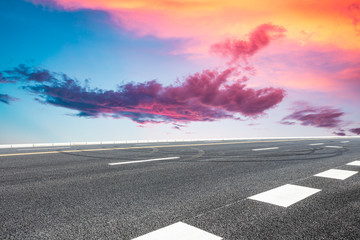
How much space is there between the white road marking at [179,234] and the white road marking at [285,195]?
1303 millimetres

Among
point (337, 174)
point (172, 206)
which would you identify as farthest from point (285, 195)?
point (337, 174)

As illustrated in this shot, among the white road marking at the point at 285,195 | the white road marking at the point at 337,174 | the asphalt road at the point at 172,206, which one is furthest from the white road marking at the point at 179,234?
the white road marking at the point at 337,174

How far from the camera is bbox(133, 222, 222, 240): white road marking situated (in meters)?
2.01

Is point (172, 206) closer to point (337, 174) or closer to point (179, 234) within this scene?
point (179, 234)

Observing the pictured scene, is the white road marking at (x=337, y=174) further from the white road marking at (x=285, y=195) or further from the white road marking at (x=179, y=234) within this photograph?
the white road marking at (x=179, y=234)

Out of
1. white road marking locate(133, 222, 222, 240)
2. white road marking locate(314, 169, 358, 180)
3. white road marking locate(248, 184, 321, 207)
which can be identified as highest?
white road marking locate(314, 169, 358, 180)

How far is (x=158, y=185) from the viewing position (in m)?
3.92

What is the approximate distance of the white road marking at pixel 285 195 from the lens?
120 inches

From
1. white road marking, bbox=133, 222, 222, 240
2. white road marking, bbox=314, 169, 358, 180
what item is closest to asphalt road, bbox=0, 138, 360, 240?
white road marking, bbox=133, 222, 222, 240

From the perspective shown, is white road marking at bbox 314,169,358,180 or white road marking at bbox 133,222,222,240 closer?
white road marking at bbox 133,222,222,240

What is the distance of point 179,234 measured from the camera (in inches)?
82.0

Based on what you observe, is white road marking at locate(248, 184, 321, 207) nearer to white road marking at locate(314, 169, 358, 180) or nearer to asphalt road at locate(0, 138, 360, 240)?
asphalt road at locate(0, 138, 360, 240)

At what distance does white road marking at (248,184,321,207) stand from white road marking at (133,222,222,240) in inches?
51.3

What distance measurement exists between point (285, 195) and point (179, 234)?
6.30 feet
